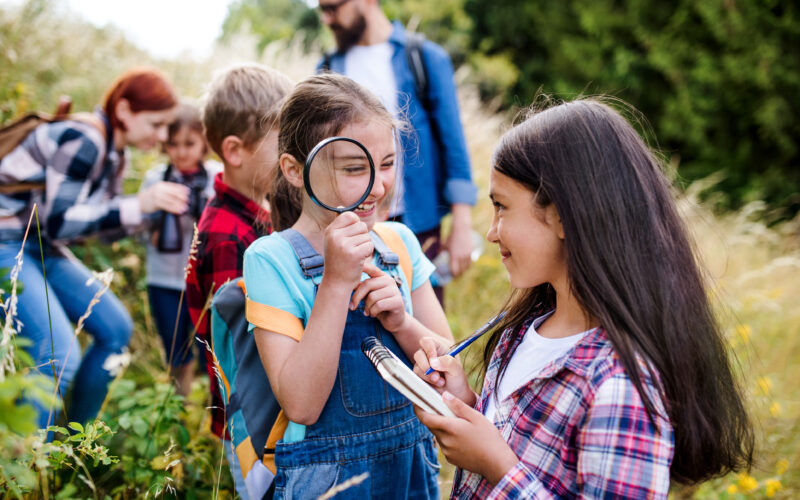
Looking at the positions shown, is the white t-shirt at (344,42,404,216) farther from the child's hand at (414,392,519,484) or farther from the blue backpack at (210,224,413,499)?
the child's hand at (414,392,519,484)

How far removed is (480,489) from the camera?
1423 millimetres

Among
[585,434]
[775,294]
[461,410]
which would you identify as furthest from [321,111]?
[775,294]

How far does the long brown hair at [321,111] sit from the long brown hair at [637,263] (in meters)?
0.42

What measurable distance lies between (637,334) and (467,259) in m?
1.86

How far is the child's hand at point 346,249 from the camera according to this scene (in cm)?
A: 133

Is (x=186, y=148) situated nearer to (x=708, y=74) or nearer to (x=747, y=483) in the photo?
(x=747, y=483)

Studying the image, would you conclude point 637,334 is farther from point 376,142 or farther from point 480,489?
point 376,142

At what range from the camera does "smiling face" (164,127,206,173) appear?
3266 mm

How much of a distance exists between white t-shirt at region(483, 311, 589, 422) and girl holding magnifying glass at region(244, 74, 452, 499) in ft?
0.83

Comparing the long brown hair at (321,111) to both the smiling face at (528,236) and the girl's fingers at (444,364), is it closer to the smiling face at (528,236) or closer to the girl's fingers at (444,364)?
the smiling face at (528,236)

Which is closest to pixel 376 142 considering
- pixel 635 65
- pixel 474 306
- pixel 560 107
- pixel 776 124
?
pixel 560 107

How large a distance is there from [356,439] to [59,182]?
1.93 metres

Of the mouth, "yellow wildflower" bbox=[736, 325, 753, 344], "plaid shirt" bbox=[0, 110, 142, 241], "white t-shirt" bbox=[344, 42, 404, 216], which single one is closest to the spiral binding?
the mouth

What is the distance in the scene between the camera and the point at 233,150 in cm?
222
